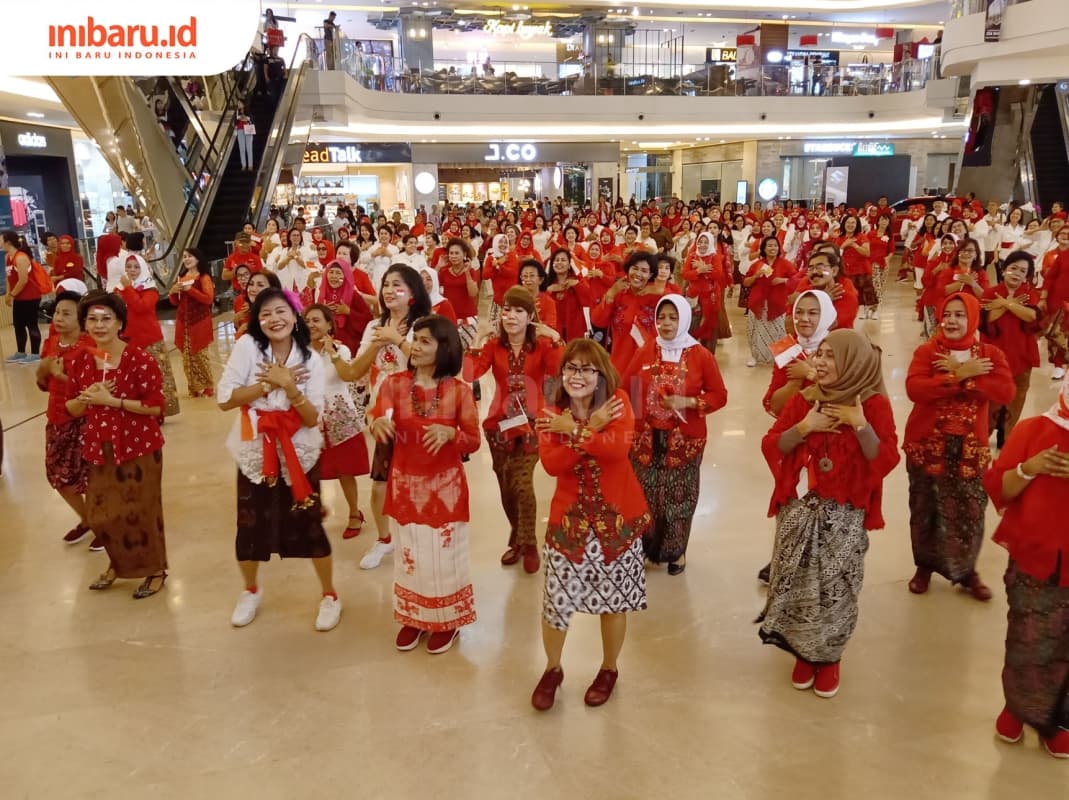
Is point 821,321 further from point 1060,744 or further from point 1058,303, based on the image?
point 1058,303

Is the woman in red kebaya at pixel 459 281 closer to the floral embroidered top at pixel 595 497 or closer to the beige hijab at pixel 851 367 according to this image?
the floral embroidered top at pixel 595 497

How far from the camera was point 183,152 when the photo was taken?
14.7 m

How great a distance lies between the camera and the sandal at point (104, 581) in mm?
4188

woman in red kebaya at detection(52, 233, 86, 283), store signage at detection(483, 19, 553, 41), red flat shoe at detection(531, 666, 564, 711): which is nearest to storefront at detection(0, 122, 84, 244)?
woman in red kebaya at detection(52, 233, 86, 283)

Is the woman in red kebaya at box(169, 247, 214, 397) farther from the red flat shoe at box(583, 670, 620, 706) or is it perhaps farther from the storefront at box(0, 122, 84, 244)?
the storefront at box(0, 122, 84, 244)

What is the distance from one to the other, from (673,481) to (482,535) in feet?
4.19

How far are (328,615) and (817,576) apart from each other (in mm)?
2134

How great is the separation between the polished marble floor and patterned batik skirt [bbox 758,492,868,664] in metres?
0.25

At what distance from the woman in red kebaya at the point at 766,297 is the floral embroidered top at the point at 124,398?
233 inches

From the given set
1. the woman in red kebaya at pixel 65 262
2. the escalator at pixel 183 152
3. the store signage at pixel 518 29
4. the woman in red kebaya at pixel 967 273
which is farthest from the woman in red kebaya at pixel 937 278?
the store signage at pixel 518 29

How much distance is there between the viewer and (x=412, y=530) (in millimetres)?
3318

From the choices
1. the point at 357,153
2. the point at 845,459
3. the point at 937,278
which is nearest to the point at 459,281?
the point at 937,278

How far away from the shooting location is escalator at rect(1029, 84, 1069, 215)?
762 inches

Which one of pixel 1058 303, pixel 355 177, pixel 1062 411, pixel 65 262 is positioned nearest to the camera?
pixel 1062 411
